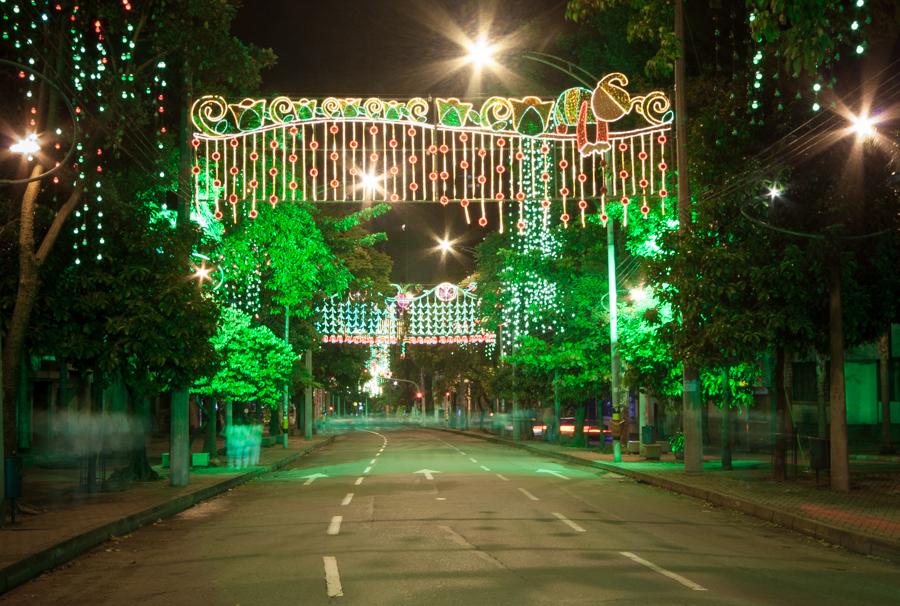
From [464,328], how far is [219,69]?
2675cm

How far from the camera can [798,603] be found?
905 cm

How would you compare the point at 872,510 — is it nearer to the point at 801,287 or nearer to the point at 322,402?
the point at 801,287

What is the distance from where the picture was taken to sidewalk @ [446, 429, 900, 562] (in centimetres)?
1330

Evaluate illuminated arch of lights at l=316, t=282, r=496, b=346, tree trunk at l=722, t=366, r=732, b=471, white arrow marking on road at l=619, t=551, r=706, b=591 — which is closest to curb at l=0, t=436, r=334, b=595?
white arrow marking on road at l=619, t=551, r=706, b=591

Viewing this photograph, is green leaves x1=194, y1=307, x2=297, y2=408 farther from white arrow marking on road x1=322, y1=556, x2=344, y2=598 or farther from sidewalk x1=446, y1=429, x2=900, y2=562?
white arrow marking on road x1=322, y1=556, x2=344, y2=598

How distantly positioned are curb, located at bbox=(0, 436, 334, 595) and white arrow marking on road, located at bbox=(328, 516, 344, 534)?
3.11 m

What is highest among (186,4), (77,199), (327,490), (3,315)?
(186,4)

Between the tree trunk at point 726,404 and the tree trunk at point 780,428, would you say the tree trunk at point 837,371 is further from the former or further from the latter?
the tree trunk at point 726,404

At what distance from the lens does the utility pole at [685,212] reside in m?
21.9

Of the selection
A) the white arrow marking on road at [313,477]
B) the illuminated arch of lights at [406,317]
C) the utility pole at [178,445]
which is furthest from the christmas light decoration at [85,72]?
the illuminated arch of lights at [406,317]

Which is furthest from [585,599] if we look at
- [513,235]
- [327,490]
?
[513,235]

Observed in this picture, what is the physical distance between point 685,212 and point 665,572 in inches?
518

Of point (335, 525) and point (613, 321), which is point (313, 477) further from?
point (335, 525)

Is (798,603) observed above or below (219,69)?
below
